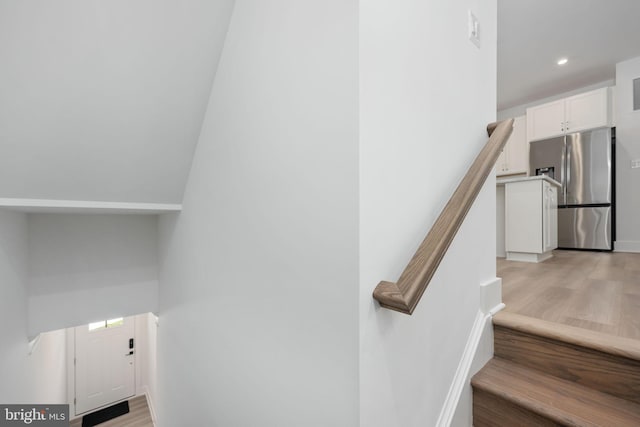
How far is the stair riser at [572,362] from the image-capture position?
95 centimetres

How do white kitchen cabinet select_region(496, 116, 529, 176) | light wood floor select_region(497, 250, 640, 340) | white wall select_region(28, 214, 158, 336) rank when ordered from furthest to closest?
white kitchen cabinet select_region(496, 116, 529, 176) < white wall select_region(28, 214, 158, 336) < light wood floor select_region(497, 250, 640, 340)

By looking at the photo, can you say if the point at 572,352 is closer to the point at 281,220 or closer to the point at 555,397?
the point at 555,397

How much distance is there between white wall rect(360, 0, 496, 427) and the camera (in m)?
0.72

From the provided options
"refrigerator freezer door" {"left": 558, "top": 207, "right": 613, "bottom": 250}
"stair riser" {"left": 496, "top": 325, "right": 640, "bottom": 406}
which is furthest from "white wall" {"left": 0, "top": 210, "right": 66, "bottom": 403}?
"refrigerator freezer door" {"left": 558, "top": 207, "right": 613, "bottom": 250}

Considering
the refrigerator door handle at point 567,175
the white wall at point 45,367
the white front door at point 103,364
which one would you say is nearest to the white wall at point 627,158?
the refrigerator door handle at point 567,175

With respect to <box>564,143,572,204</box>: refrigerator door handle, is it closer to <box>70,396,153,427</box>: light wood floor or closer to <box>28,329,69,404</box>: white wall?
<box>28,329,69,404</box>: white wall

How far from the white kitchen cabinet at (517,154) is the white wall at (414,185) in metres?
4.53

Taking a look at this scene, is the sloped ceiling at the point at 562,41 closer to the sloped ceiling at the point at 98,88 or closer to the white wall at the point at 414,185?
the white wall at the point at 414,185

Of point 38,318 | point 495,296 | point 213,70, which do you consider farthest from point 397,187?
point 38,318

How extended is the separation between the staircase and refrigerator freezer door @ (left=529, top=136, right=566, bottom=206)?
4.11 metres

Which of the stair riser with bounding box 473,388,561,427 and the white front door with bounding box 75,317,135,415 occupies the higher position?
the stair riser with bounding box 473,388,561,427

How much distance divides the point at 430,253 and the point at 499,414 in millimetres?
789

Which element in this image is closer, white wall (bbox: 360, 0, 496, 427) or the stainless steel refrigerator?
white wall (bbox: 360, 0, 496, 427)

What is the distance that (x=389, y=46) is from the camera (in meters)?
0.77
